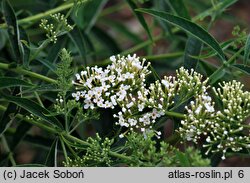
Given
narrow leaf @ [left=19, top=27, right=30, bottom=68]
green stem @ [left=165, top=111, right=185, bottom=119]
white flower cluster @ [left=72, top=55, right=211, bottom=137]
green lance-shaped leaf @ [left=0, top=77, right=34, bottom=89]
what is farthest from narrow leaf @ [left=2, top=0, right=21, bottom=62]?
green stem @ [left=165, top=111, right=185, bottom=119]

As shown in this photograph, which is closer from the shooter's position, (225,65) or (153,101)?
(153,101)

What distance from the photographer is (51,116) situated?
1758mm

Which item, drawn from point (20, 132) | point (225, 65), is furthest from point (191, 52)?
point (20, 132)

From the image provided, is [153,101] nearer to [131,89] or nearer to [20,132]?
[131,89]

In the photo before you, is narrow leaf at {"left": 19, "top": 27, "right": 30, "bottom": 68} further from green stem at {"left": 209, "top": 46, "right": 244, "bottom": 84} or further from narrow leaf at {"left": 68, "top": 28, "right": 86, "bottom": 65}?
green stem at {"left": 209, "top": 46, "right": 244, "bottom": 84}

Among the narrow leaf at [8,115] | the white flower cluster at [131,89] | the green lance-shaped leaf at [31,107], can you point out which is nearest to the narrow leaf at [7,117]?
the narrow leaf at [8,115]

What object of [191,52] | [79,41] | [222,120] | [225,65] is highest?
[79,41]

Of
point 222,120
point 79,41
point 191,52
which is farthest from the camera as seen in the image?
point 79,41

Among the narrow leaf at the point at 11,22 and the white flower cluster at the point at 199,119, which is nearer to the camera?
the white flower cluster at the point at 199,119

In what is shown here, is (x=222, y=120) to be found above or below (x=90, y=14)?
below

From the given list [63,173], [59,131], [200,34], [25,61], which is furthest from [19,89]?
[200,34]

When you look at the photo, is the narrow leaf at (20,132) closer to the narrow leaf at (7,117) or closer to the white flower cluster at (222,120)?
the narrow leaf at (7,117)

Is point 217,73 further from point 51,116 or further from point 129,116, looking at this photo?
point 51,116

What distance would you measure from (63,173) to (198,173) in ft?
1.42
